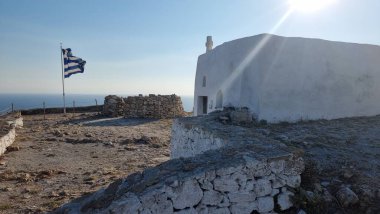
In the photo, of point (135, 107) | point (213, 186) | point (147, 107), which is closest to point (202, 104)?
point (213, 186)

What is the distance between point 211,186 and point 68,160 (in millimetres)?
7929

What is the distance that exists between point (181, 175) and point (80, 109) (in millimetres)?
24067

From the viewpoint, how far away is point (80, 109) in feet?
86.5

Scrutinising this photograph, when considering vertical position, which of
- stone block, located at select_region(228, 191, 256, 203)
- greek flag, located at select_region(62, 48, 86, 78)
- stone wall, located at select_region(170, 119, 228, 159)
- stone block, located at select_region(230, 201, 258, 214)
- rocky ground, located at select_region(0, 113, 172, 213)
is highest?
greek flag, located at select_region(62, 48, 86, 78)

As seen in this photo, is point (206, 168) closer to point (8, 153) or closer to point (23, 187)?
point (23, 187)

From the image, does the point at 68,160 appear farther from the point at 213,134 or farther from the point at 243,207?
the point at 243,207

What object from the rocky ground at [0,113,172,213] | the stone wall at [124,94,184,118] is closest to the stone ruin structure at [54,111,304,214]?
the rocky ground at [0,113,172,213]

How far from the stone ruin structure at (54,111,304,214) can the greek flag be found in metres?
19.8

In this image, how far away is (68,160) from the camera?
420 inches

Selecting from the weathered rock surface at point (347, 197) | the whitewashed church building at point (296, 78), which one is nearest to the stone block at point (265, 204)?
the weathered rock surface at point (347, 197)

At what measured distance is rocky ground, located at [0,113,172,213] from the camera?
7152mm

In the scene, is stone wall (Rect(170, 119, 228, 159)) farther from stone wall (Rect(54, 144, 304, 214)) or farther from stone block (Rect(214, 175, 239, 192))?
stone block (Rect(214, 175, 239, 192))

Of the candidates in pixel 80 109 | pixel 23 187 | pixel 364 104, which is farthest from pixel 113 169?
pixel 80 109

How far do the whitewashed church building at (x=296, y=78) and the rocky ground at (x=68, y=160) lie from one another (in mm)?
3585
